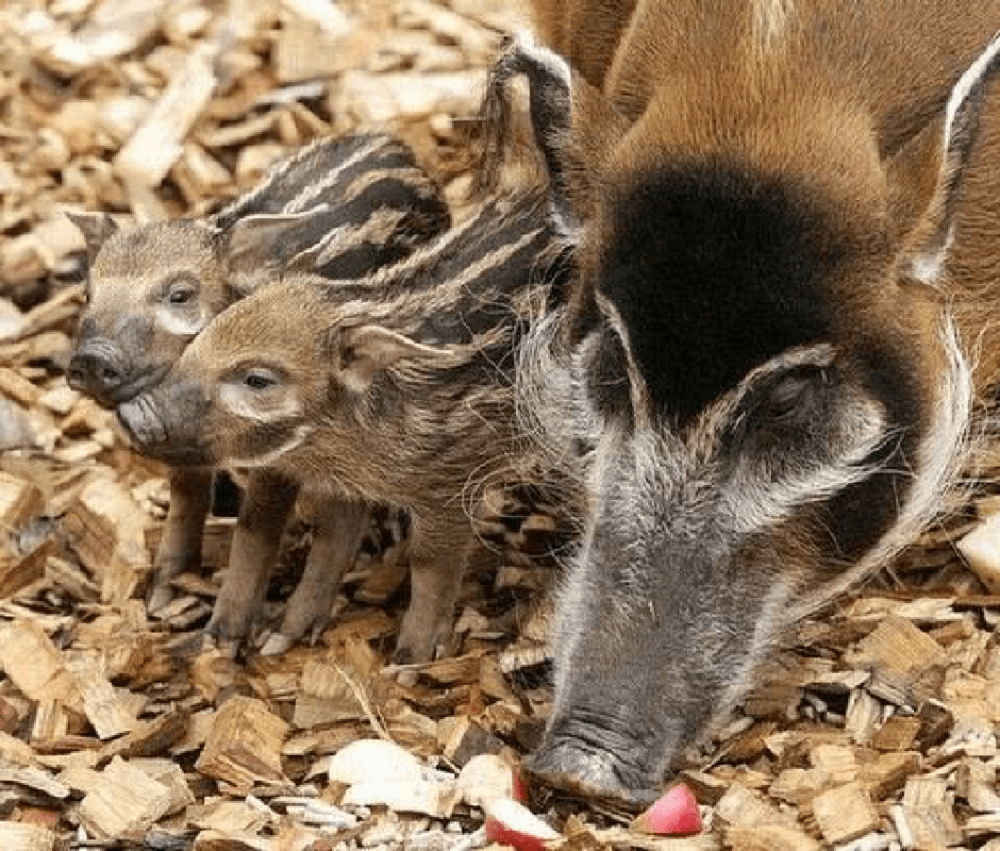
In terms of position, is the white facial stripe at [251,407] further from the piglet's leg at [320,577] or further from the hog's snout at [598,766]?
the hog's snout at [598,766]

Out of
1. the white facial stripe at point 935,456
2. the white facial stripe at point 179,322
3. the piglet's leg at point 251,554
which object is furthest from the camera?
the piglet's leg at point 251,554

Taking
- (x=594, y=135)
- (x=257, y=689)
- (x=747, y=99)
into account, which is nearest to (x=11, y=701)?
(x=257, y=689)

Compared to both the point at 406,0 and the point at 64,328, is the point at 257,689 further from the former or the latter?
the point at 406,0

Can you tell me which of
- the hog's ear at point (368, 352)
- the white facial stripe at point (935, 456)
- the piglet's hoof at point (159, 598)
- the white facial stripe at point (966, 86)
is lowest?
the piglet's hoof at point (159, 598)

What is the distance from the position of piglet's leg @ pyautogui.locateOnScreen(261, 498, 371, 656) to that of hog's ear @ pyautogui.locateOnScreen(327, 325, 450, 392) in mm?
358

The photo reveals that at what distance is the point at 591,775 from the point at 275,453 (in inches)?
36.7

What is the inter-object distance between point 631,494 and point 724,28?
80cm

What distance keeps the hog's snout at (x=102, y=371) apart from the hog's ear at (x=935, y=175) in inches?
55.0

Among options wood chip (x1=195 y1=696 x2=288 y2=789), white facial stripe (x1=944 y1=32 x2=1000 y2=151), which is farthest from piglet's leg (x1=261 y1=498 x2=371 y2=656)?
white facial stripe (x1=944 y1=32 x2=1000 y2=151)

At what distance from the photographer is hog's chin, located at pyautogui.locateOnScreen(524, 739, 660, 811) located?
10.6 ft

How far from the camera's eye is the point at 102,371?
12.8 feet

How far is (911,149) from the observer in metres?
3.35

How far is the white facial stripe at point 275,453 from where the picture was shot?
149 inches

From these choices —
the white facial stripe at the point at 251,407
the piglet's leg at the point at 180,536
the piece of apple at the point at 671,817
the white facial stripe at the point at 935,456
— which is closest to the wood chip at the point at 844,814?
the piece of apple at the point at 671,817
